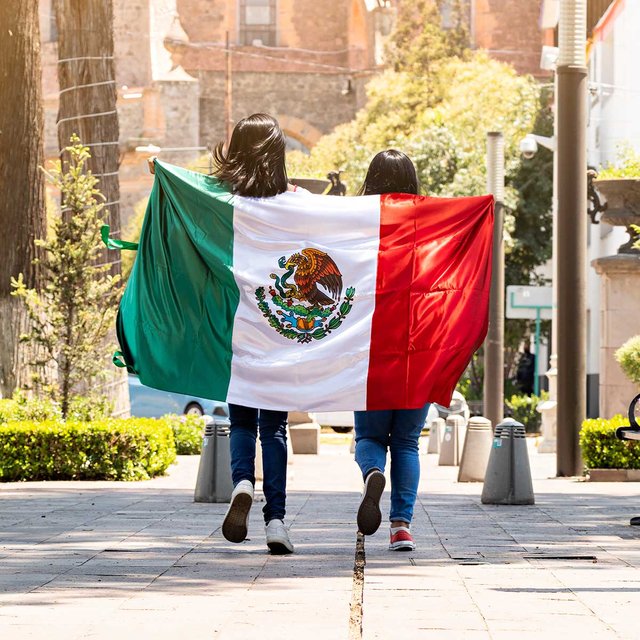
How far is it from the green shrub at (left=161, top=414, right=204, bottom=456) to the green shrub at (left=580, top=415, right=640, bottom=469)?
8.56 m

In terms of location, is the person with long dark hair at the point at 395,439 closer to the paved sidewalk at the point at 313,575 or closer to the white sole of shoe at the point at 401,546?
the white sole of shoe at the point at 401,546

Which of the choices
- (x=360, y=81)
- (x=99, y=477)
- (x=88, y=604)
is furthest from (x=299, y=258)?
(x=360, y=81)

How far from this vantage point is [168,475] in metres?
16.6

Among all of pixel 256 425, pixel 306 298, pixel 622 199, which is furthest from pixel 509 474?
pixel 622 199

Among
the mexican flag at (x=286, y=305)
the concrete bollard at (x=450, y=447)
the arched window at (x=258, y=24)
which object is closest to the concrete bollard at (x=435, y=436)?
the concrete bollard at (x=450, y=447)

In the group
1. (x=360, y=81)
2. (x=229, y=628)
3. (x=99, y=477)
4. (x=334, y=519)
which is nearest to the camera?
(x=229, y=628)

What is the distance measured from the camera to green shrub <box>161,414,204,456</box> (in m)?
22.9

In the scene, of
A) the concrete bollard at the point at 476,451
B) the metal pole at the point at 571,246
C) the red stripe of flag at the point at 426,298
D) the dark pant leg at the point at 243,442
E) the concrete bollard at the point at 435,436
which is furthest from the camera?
the concrete bollard at the point at 435,436

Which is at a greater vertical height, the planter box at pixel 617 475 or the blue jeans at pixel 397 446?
the blue jeans at pixel 397 446

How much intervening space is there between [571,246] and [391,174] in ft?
25.9

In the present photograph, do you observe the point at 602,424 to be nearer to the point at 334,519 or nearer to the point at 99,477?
the point at 99,477

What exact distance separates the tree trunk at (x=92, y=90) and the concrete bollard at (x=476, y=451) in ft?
14.0

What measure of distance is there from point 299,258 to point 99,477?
23.6 feet

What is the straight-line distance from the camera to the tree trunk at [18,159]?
17.3 meters
